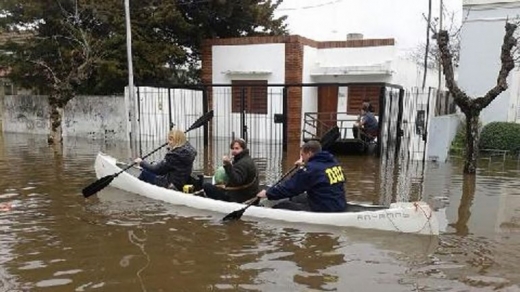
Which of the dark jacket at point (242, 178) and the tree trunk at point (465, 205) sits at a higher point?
the dark jacket at point (242, 178)

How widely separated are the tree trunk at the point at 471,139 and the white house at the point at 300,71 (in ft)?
24.1

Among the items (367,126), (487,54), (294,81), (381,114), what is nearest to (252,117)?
(294,81)

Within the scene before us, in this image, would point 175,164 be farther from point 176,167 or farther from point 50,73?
point 50,73

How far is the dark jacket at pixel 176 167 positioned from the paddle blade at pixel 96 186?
0.65 m

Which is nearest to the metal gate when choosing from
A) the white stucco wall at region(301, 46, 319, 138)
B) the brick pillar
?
the brick pillar

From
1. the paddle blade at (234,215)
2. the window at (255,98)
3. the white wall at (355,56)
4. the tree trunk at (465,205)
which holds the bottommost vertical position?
the tree trunk at (465,205)

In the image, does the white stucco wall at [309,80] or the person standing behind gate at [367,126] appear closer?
the person standing behind gate at [367,126]

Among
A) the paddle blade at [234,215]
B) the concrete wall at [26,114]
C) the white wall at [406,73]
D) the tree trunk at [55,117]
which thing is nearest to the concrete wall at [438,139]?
the white wall at [406,73]

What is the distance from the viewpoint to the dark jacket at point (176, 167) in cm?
896

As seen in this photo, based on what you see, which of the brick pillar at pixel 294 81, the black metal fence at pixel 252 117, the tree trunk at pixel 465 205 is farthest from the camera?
the brick pillar at pixel 294 81

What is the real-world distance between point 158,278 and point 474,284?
298 cm

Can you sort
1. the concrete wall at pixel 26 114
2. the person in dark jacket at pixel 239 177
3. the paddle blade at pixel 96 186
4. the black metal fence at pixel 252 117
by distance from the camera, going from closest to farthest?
1. the person in dark jacket at pixel 239 177
2. the paddle blade at pixel 96 186
3. the black metal fence at pixel 252 117
4. the concrete wall at pixel 26 114

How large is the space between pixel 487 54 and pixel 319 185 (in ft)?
40.1

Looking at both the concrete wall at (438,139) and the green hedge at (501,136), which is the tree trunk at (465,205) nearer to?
the concrete wall at (438,139)
